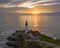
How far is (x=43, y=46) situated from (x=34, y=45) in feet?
7.43

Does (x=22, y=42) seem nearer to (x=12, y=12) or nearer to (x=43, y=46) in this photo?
(x=43, y=46)

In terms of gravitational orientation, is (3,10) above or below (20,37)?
below

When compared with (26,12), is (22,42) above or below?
above

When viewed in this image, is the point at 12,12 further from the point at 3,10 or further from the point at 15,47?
the point at 15,47

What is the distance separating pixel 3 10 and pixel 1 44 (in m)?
76.1

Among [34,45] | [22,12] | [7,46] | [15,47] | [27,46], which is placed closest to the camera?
[34,45]

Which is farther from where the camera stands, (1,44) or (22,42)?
(1,44)

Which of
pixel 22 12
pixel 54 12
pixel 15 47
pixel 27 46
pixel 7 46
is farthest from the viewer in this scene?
pixel 22 12

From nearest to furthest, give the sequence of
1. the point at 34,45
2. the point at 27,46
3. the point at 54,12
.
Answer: the point at 34,45
the point at 27,46
the point at 54,12

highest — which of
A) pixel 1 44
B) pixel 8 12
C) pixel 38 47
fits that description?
pixel 38 47

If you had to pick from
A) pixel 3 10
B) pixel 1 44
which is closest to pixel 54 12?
pixel 3 10

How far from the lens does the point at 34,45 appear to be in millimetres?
14758

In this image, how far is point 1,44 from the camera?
19.7 meters

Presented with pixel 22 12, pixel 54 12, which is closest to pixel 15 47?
pixel 54 12
